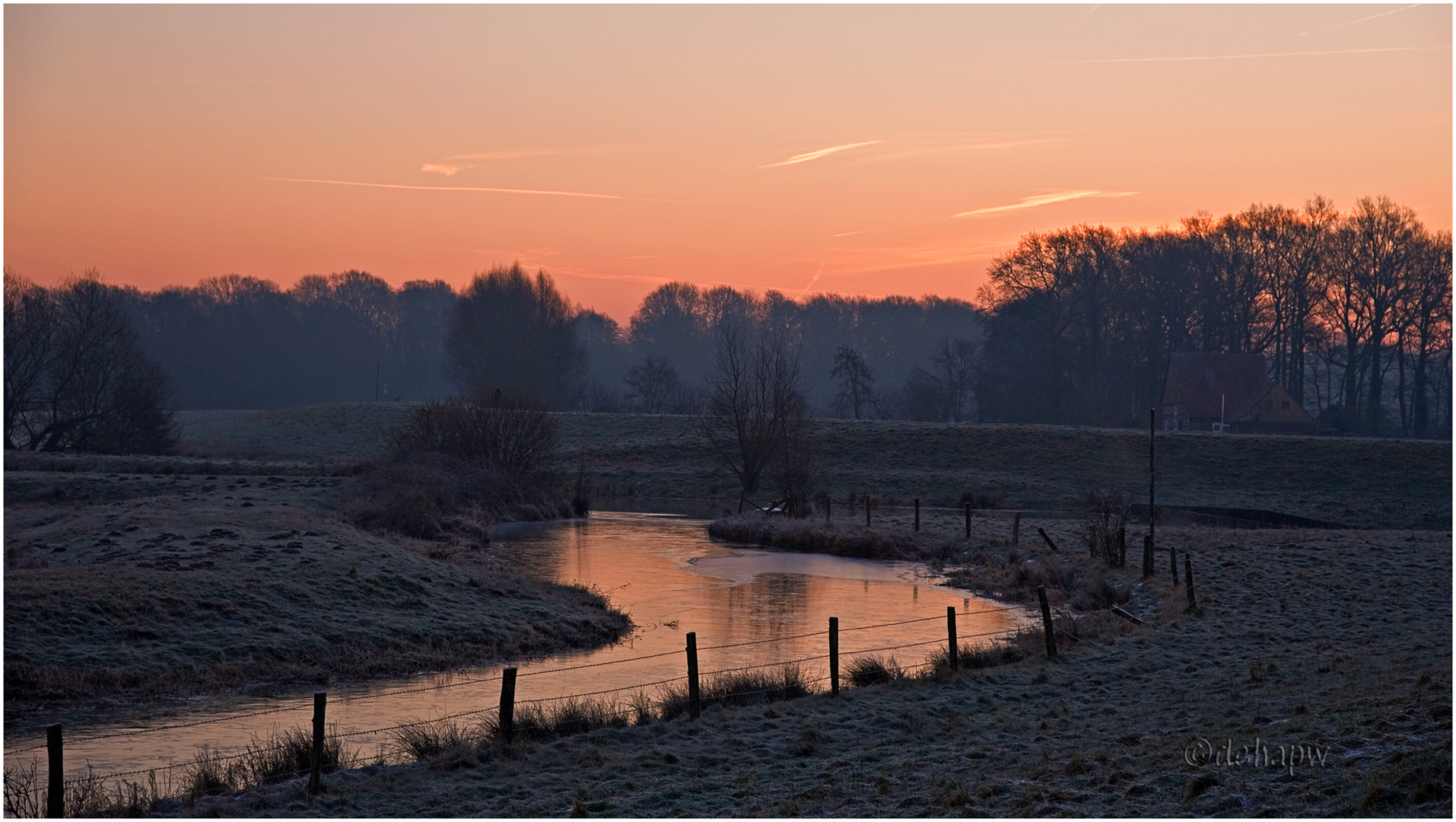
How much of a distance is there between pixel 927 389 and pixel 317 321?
87.1 m

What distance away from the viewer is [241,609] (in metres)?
18.2

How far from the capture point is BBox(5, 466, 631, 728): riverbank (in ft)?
50.6

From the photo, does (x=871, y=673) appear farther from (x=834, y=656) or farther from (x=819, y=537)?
(x=819, y=537)

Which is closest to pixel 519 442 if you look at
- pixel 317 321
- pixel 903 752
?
pixel 903 752

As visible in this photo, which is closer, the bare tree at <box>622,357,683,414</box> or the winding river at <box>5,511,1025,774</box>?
the winding river at <box>5,511,1025,774</box>

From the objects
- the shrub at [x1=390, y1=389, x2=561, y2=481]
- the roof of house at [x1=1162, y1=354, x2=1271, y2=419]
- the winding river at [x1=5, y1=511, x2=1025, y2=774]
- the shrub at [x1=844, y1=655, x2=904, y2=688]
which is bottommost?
the winding river at [x1=5, y1=511, x2=1025, y2=774]

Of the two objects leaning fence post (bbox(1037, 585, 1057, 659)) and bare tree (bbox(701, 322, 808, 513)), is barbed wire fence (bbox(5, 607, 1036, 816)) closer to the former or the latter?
leaning fence post (bbox(1037, 585, 1057, 659))

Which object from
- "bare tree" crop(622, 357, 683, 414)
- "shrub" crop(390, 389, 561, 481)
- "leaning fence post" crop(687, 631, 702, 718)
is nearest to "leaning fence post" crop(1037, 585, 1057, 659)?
"leaning fence post" crop(687, 631, 702, 718)

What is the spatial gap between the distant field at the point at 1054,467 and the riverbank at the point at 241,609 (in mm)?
21656

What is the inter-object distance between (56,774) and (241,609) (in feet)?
33.3

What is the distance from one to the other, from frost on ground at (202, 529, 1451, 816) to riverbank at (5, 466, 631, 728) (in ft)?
22.3

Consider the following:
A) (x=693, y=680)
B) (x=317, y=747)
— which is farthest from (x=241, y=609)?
(x=317, y=747)

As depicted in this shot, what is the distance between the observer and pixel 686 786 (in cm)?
953

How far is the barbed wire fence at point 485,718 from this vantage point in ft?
32.2
